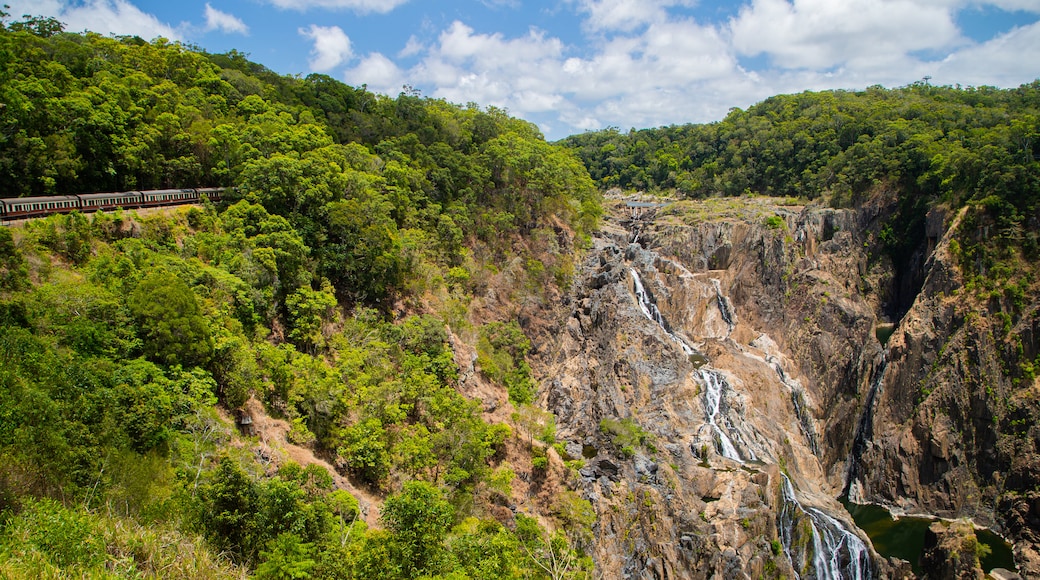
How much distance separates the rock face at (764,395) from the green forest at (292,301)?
258cm

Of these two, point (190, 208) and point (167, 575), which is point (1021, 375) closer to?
→ point (167, 575)

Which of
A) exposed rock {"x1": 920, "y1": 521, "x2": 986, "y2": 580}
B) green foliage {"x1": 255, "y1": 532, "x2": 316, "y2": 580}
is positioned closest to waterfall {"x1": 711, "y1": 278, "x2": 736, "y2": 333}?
exposed rock {"x1": 920, "y1": 521, "x2": 986, "y2": 580}

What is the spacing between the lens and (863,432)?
137ft

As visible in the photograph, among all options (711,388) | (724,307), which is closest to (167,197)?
(711,388)

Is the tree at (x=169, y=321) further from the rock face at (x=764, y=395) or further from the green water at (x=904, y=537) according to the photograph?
the green water at (x=904, y=537)

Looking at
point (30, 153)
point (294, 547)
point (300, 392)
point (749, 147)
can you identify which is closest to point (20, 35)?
point (30, 153)

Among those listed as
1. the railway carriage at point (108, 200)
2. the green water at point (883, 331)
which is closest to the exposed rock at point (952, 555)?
the green water at point (883, 331)

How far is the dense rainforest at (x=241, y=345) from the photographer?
12430 mm

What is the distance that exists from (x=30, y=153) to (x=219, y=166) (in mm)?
7725

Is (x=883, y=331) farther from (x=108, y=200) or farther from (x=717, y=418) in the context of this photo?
(x=108, y=200)

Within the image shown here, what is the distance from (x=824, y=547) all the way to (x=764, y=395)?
40.8ft

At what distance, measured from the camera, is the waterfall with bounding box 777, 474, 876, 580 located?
2708 centimetres

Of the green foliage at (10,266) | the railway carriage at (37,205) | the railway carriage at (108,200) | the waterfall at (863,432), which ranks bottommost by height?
the waterfall at (863,432)

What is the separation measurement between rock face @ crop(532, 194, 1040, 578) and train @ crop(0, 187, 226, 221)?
23.1m
